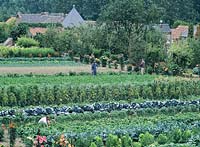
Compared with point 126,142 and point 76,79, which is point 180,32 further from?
point 126,142

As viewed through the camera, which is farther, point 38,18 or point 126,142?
point 38,18

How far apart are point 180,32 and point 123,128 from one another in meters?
55.9

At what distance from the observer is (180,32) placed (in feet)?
245

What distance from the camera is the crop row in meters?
24.5

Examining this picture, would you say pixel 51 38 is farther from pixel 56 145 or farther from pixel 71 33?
pixel 56 145

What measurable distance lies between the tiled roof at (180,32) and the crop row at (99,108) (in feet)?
150

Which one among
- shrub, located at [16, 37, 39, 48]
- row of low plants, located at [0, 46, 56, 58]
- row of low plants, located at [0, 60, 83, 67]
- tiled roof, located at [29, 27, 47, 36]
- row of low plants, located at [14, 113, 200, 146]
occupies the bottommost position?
row of low plants, located at [0, 60, 83, 67]

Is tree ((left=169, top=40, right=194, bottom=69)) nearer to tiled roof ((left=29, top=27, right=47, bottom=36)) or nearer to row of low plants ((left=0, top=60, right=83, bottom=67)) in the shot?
row of low plants ((left=0, top=60, right=83, bottom=67))

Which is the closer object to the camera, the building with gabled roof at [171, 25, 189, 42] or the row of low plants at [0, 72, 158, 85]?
the row of low plants at [0, 72, 158, 85]

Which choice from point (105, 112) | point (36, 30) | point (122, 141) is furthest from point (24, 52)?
point (122, 141)

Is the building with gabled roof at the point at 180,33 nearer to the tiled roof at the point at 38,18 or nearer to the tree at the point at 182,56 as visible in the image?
the tiled roof at the point at 38,18

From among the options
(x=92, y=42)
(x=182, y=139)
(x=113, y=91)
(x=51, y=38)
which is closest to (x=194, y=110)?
(x=113, y=91)

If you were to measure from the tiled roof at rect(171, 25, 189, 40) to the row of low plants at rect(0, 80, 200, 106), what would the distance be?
41.4 m

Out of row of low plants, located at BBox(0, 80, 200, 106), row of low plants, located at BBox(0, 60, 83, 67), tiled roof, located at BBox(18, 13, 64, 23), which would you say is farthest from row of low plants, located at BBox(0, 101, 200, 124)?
tiled roof, located at BBox(18, 13, 64, 23)
